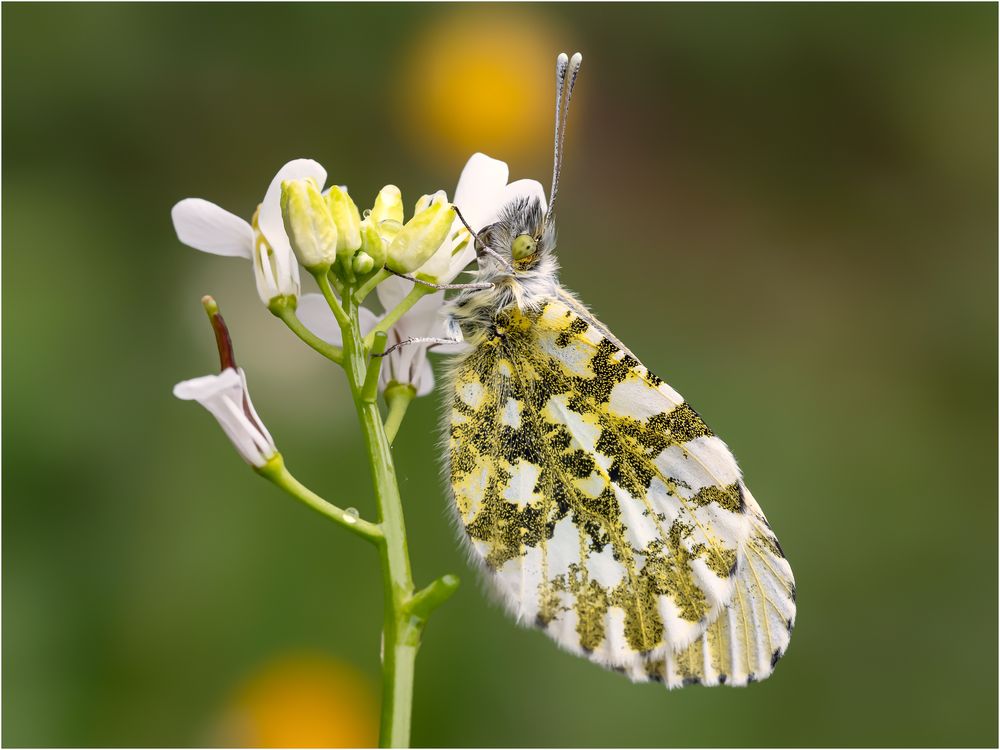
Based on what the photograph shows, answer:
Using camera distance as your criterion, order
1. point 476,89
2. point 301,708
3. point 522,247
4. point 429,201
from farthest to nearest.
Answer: point 476,89 < point 301,708 < point 522,247 < point 429,201

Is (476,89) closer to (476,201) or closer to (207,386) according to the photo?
(476,201)

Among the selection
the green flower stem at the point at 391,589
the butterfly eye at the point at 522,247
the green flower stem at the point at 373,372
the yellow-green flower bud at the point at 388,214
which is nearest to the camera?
the green flower stem at the point at 391,589

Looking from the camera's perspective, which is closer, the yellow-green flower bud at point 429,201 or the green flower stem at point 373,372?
the green flower stem at point 373,372

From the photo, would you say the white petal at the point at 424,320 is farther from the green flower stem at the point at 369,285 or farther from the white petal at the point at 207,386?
the white petal at the point at 207,386

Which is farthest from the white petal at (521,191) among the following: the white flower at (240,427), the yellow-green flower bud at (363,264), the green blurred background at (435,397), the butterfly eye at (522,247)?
the green blurred background at (435,397)

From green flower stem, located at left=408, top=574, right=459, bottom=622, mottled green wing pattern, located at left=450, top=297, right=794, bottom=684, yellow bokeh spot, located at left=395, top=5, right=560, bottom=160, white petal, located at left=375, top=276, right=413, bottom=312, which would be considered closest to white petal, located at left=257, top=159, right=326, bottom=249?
white petal, located at left=375, top=276, right=413, bottom=312

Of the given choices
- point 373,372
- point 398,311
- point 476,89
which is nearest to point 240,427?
point 373,372

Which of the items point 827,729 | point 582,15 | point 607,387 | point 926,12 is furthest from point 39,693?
A: point 926,12
